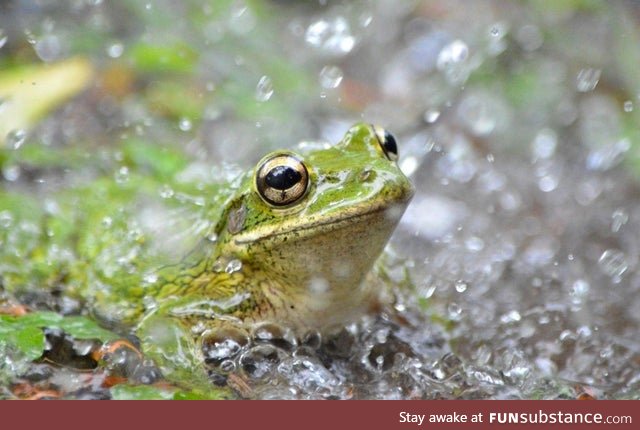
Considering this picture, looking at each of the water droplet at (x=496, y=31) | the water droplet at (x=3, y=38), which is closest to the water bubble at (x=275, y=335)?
the water droplet at (x=3, y=38)

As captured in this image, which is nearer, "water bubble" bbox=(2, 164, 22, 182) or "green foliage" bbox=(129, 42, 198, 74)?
"water bubble" bbox=(2, 164, 22, 182)

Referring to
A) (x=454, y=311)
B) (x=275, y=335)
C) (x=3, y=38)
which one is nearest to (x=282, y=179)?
(x=275, y=335)

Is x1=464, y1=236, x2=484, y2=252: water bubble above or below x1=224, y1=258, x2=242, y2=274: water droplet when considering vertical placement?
above

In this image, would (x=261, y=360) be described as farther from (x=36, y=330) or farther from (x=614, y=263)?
(x=614, y=263)

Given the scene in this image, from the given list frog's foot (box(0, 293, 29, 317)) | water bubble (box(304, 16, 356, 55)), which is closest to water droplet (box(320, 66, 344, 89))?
water bubble (box(304, 16, 356, 55))

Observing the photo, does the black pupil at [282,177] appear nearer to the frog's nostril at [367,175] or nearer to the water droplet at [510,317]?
the frog's nostril at [367,175]

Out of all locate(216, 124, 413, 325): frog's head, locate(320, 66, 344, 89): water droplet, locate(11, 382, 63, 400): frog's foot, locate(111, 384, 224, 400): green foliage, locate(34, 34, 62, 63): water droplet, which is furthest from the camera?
locate(320, 66, 344, 89): water droplet

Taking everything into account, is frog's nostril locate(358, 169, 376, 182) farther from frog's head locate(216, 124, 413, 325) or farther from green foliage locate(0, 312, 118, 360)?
green foliage locate(0, 312, 118, 360)
